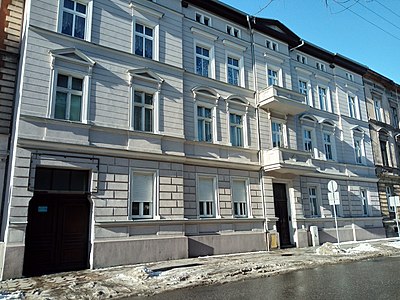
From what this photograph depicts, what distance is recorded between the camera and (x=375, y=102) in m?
25.0

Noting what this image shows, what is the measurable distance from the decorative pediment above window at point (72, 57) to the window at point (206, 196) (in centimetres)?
643

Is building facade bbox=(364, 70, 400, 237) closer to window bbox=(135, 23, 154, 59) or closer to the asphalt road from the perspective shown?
the asphalt road

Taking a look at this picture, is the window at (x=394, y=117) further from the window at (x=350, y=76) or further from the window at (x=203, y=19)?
the window at (x=203, y=19)

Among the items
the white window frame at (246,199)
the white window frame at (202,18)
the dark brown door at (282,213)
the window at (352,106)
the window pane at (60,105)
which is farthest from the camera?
the window at (352,106)

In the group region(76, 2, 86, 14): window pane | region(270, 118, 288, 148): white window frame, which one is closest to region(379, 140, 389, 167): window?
region(270, 118, 288, 148): white window frame

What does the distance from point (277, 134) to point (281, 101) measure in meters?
1.92

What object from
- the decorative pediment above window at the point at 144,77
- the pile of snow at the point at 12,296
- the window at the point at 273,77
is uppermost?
the window at the point at 273,77

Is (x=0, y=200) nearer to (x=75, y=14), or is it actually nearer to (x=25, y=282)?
(x=25, y=282)

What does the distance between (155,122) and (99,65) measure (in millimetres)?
2981

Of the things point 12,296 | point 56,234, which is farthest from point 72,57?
point 12,296

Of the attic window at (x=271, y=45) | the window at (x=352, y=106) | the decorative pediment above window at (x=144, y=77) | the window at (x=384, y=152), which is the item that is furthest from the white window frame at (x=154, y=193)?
the window at (x=384, y=152)

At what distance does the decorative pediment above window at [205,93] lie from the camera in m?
14.3

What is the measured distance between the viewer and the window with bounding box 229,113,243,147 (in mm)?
15367

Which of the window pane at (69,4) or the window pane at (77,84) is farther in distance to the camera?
the window pane at (69,4)
